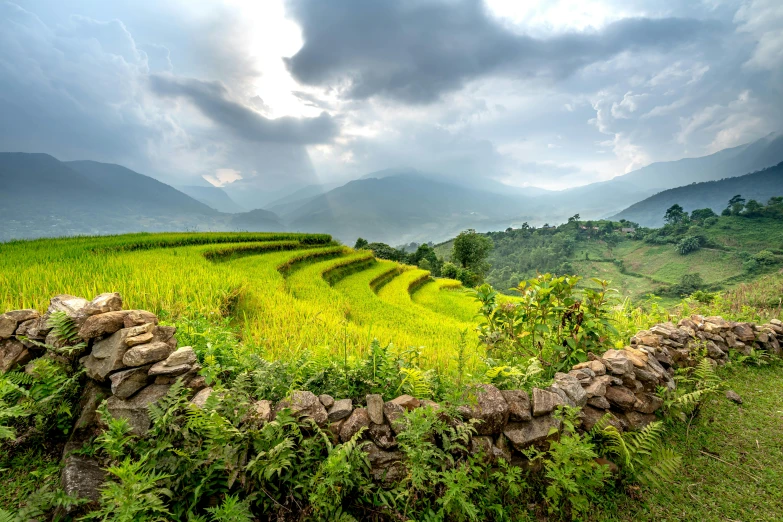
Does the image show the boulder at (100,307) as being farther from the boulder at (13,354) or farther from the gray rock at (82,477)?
the gray rock at (82,477)

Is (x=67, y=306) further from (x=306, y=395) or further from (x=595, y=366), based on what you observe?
(x=595, y=366)

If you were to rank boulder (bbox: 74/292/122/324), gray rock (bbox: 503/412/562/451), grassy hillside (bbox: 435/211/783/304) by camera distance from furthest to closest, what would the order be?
1. grassy hillside (bbox: 435/211/783/304)
2. boulder (bbox: 74/292/122/324)
3. gray rock (bbox: 503/412/562/451)

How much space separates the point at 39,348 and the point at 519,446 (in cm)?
526

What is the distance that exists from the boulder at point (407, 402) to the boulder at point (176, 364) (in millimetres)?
1923

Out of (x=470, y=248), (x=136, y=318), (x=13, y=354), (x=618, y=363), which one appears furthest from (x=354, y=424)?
(x=470, y=248)

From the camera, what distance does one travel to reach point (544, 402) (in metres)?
3.00

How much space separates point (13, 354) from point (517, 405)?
5370 mm

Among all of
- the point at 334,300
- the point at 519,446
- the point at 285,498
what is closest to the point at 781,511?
the point at 519,446

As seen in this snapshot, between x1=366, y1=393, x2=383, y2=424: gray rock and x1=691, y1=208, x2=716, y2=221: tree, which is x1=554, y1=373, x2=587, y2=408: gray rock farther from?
x1=691, y1=208, x2=716, y2=221: tree

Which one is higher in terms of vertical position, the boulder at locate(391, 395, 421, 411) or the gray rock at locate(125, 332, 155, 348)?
the gray rock at locate(125, 332, 155, 348)

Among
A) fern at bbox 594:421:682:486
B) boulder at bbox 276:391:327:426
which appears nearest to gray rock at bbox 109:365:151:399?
boulder at bbox 276:391:327:426

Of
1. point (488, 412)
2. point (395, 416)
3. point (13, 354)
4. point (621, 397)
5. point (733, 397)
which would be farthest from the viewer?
point (733, 397)

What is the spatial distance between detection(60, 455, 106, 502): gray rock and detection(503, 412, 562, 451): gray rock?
11.1 feet

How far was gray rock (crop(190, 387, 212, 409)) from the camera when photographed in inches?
98.4
